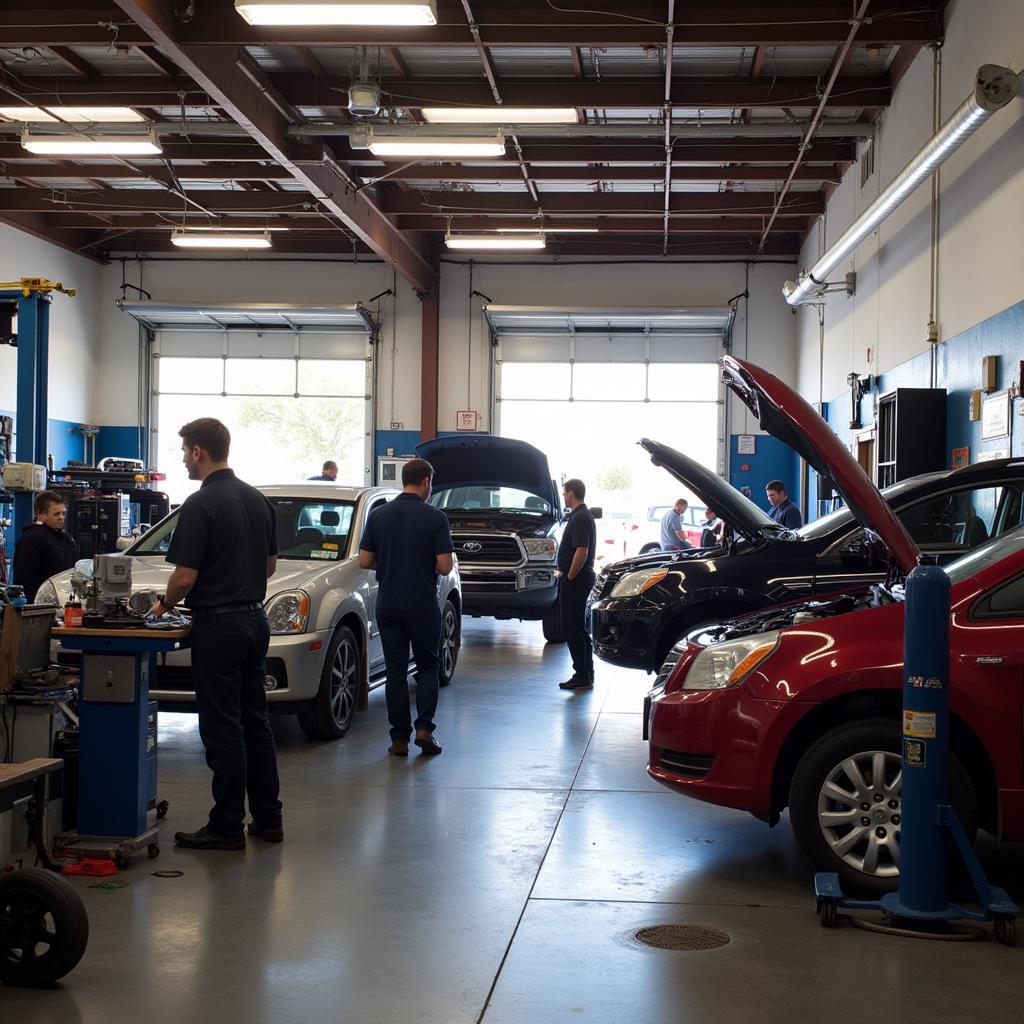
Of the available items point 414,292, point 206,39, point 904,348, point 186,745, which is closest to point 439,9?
point 206,39

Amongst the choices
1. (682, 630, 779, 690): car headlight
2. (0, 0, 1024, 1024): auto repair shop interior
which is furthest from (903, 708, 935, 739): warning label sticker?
(682, 630, 779, 690): car headlight

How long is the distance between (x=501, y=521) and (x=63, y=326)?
12.0 m

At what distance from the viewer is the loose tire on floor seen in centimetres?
363

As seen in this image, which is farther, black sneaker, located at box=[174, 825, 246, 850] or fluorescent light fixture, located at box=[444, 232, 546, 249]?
fluorescent light fixture, located at box=[444, 232, 546, 249]

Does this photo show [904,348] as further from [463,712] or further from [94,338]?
[94,338]

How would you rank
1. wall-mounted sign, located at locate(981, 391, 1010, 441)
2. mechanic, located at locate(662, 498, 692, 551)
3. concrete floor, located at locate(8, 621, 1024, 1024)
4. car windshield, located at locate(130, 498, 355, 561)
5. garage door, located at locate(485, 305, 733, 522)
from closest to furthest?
concrete floor, located at locate(8, 621, 1024, 1024), car windshield, located at locate(130, 498, 355, 561), wall-mounted sign, located at locate(981, 391, 1010, 441), mechanic, located at locate(662, 498, 692, 551), garage door, located at locate(485, 305, 733, 522)

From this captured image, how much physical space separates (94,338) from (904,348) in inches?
616

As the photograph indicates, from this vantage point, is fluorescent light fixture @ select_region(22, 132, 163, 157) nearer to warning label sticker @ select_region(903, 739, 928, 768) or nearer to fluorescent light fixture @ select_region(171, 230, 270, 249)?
fluorescent light fixture @ select_region(171, 230, 270, 249)

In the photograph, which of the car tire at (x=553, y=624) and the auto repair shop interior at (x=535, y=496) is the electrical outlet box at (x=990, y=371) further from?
the car tire at (x=553, y=624)

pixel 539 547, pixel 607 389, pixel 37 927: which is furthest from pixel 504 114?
pixel 37 927

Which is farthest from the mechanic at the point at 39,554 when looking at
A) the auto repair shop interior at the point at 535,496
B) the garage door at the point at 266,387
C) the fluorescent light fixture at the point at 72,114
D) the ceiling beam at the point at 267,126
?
the garage door at the point at 266,387

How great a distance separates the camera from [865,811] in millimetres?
4516

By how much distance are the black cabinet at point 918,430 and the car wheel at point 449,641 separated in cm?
433

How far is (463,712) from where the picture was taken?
8750 mm
